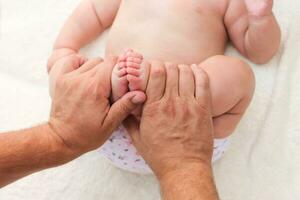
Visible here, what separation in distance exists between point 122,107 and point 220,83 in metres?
0.22

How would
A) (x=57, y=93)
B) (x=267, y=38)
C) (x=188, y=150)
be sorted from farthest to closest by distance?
(x=267, y=38) < (x=57, y=93) < (x=188, y=150)

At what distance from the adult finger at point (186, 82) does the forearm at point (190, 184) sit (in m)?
0.16

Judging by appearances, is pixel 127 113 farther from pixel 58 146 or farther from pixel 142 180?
pixel 142 180

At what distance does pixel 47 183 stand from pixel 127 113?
1.21ft

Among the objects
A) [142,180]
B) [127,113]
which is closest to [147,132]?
[127,113]

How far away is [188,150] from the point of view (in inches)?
34.6

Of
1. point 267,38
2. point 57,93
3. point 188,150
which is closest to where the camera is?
point 188,150

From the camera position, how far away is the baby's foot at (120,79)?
0.95 m

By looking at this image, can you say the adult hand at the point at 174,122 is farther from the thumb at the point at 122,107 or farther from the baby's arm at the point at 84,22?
the baby's arm at the point at 84,22

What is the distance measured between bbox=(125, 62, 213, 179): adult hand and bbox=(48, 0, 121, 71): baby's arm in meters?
0.34

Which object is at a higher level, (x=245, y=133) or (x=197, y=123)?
(x=197, y=123)

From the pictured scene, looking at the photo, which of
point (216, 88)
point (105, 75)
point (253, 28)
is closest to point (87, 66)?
point (105, 75)

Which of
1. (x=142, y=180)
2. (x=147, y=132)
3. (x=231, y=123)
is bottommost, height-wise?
(x=142, y=180)

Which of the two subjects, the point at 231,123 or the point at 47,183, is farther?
the point at 47,183
